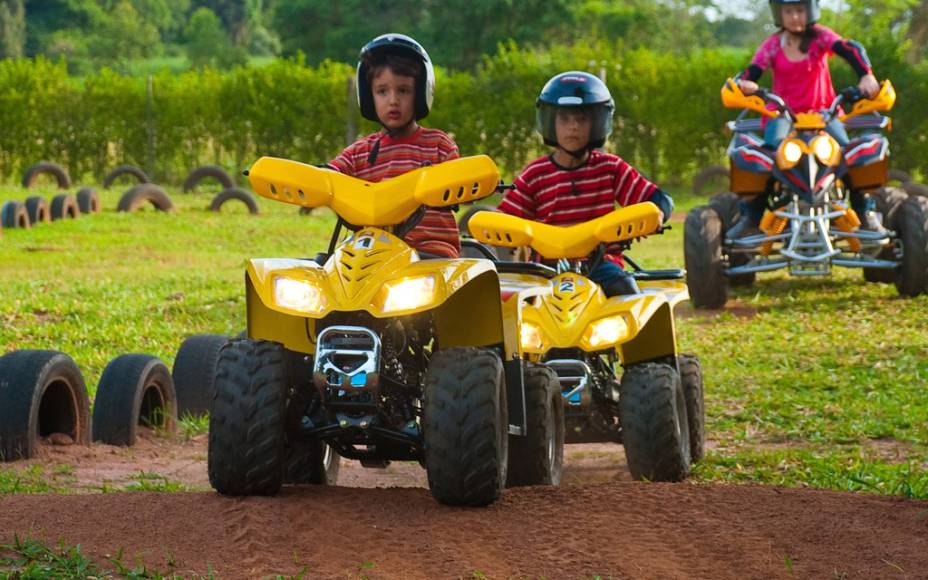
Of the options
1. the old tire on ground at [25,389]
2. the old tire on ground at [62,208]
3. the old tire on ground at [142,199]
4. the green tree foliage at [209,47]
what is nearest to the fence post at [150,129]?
the old tire on ground at [142,199]

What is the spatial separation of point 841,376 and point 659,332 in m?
3.59

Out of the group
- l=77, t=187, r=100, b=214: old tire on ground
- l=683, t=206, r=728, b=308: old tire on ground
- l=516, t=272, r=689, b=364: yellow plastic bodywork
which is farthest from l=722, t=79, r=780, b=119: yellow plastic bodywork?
l=77, t=187, r=100, b=214: old tire on ground

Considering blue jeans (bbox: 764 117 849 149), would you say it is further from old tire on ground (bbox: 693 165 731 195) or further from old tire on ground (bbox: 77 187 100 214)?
old tire on ground (bbox: 693 165 731 195)

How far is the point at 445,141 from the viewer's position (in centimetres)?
673

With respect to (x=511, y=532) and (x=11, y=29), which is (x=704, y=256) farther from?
(x=11, y=29)

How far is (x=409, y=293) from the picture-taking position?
564 cm

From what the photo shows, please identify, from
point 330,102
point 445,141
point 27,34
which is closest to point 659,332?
point 445,141

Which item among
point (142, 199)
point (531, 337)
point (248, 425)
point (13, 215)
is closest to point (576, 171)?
point (531, 337)

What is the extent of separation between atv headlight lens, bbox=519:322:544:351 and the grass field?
1.03 metres

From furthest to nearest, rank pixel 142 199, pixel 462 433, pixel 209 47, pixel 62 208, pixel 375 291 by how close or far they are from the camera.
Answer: pixel 209 47, pixel 142 199, pixel 62 208, pixel 375 291, pixel 462 433

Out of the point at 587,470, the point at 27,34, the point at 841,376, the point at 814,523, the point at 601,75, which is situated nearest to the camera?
the point at 814,523

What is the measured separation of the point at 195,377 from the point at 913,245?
23.5 ft

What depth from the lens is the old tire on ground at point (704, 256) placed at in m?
13.9

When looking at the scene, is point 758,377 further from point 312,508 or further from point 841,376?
point 312,508
